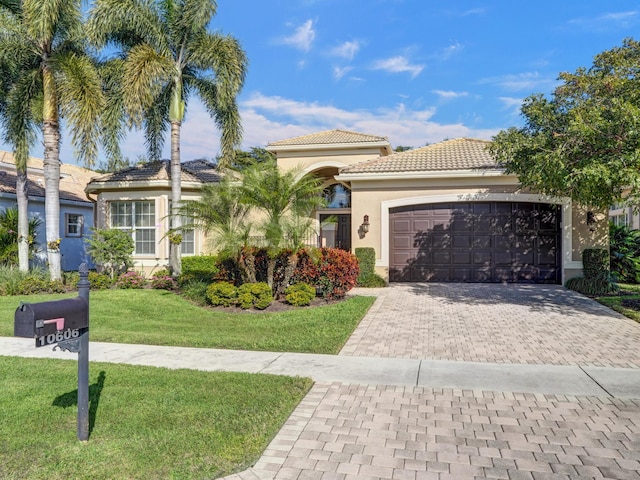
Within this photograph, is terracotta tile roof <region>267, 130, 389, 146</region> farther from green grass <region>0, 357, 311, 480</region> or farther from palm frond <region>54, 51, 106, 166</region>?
green grass <region>0, 357, 311, 480</region>

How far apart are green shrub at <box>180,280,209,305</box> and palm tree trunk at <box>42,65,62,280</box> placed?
16.1ft

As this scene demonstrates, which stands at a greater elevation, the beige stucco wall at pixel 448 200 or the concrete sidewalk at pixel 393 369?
the beige stucco wall at pixel 448 200

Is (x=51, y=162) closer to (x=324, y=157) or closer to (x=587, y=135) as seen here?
(x=324, y=157)

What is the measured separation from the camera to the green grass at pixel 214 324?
7.41 meters

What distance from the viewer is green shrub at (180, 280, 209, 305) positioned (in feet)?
39.7

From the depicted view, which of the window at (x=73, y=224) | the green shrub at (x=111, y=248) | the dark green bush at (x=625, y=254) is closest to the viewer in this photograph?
the dark green bush at (x=625, y=254)

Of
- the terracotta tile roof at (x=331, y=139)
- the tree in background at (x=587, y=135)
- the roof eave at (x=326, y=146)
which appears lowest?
the tree in background at (x=587, y=135)

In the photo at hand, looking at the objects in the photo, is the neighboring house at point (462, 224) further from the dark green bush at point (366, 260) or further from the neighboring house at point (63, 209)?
the neighboring house at point (63, 209)

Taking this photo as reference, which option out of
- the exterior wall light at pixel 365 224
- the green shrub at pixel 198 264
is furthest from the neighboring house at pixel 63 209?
the exterior wall light at pixel 365 224

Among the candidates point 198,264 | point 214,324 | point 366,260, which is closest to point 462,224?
point 366,260

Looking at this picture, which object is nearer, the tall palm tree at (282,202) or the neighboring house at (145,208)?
the tall palm tree at (282,202)

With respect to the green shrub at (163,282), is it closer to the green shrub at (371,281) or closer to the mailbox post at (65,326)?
the green shrub at (371,281)

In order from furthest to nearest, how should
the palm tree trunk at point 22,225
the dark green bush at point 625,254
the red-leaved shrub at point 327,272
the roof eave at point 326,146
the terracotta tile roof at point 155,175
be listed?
the roof eave at point 326,146
the terracotta tile roof at point 155,175
the palm tree trunk at point 22,225
the dark green bush at point 625,254
the red-leaved shrub at point 327,272

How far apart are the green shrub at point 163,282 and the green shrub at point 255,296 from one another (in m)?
4.59
